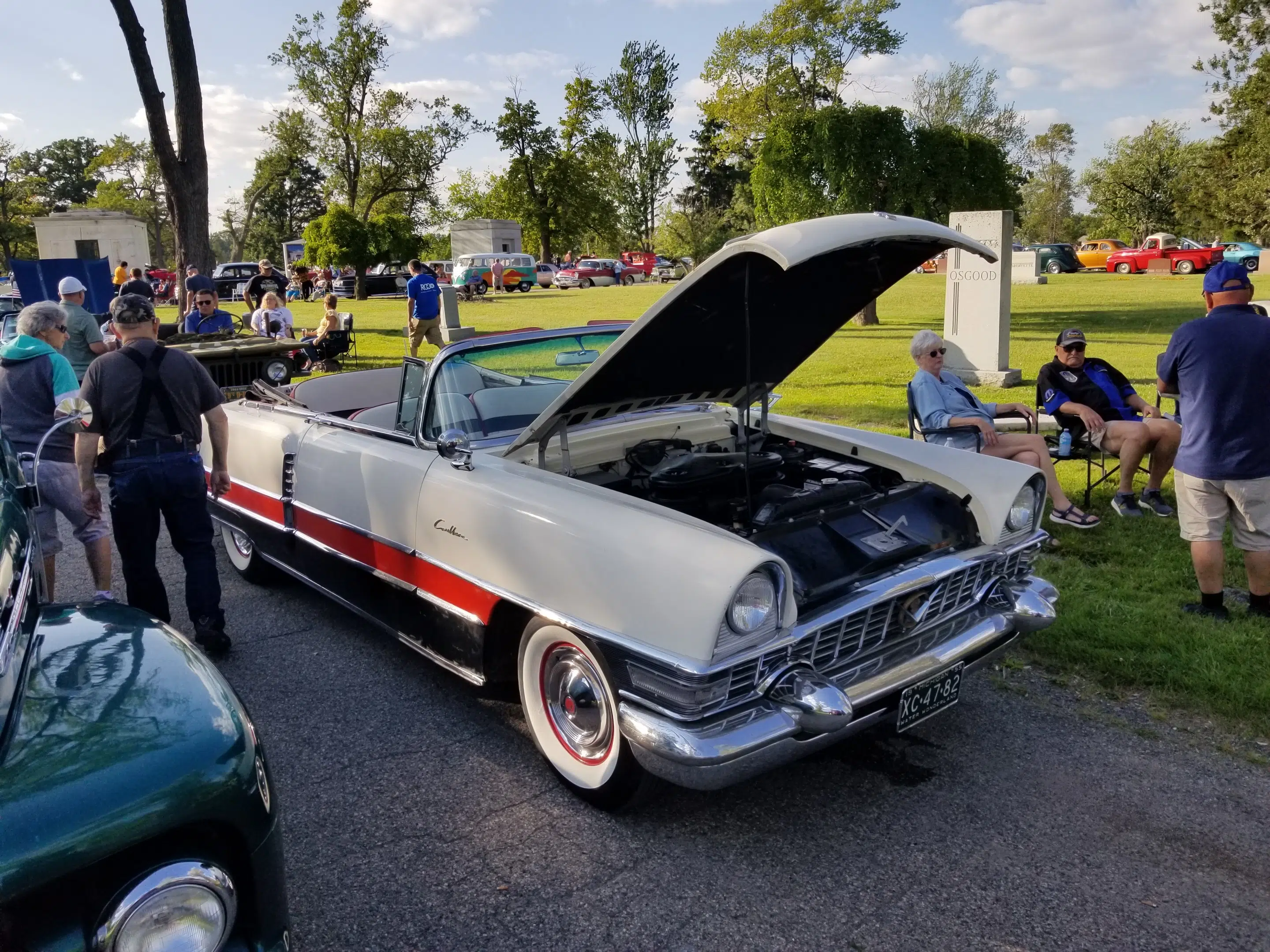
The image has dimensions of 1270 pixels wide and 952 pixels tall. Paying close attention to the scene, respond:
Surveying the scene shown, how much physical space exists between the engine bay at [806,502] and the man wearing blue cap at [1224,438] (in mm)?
1525

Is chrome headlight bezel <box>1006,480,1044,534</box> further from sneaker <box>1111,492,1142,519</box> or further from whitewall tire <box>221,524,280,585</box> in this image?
whitewall tire <box>221,524,280,585</box>

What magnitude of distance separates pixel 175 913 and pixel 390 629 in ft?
7.95

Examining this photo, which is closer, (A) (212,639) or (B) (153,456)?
(B) (153,456)

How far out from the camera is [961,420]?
526 centimetres

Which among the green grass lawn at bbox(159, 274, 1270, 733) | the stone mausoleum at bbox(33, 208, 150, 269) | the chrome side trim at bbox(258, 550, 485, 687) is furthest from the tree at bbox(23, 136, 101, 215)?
the chrome side trim at bbox(258, 550, 485, 687)

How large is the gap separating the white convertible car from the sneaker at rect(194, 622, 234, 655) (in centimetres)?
46

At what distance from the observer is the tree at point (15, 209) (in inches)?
Result: 2285

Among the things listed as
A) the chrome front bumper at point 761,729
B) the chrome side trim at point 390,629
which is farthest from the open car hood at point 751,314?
the chrome front bumper at point 761,729

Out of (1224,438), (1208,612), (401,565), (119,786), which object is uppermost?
(1224,438)

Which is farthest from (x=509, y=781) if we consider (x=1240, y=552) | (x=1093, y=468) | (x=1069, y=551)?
(x=1093, y=468)

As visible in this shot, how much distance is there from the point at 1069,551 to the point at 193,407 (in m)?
4.74

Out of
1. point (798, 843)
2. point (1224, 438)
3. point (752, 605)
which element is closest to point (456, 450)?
point (752, 605)

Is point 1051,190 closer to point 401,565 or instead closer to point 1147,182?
point 1147,182

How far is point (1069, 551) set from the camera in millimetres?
5324
